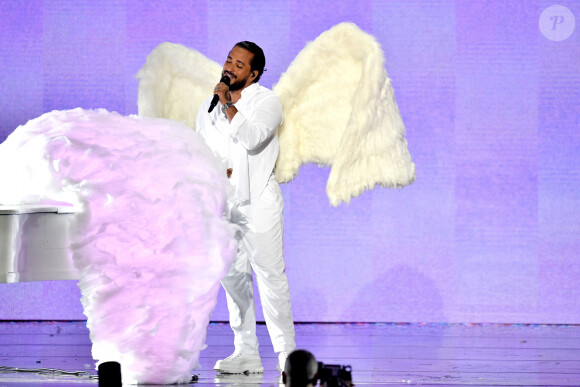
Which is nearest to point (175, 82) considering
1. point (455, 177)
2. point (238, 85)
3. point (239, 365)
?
point (238, 85)

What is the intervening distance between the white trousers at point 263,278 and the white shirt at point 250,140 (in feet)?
0.19

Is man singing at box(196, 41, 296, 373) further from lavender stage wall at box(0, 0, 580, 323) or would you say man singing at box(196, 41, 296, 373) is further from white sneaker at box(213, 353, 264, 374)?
lavender stage wall at box(0, 0, 580, 323)

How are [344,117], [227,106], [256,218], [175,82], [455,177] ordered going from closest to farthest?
[227,106], [256,218], [344,117], [175,82], [455,177]

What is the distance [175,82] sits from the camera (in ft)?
11.3

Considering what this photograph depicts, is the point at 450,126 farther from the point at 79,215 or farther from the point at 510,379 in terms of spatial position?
the point at 79,215

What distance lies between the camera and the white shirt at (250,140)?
2.90 meters

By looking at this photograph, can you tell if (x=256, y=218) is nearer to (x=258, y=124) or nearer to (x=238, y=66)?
(x=258, y=124)

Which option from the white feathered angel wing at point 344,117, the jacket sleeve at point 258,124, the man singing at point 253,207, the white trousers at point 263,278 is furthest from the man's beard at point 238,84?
the white trousers at point 263,278

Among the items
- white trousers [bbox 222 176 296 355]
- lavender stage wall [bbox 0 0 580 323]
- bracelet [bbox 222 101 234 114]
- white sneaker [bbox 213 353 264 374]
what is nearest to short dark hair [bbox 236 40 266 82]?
bracelet [bbox 222 101 234 114]

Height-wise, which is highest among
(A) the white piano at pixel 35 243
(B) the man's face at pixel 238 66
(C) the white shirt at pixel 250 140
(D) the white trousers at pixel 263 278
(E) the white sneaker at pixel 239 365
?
(B) the man's face at pixel 238 66

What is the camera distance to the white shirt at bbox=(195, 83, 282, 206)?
290cm

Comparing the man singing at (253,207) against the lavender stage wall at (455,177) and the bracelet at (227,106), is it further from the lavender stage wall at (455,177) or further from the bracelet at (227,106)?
the lavender stage wall at (455,177)

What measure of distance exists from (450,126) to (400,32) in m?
0.56

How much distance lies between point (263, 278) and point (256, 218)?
0.20m
